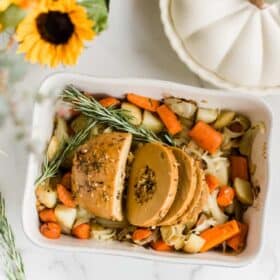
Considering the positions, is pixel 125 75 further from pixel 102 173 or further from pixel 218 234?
pixel 218 234

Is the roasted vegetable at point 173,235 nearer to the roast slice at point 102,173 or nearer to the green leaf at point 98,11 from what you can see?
the roast slice at point 102,173

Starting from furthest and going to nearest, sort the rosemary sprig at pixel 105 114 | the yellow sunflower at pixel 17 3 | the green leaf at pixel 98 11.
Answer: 1. the rosemary sprig at pixel 105 114
2. the green leaf at pixel 98 11
3. the yellow sunflower at pixel 17 3

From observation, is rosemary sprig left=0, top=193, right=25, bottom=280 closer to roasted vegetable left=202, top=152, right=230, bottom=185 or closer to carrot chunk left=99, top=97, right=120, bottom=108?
carrot chunk left=99, top=97, right=120, bottom=108

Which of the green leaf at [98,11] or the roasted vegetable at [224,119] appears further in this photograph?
the roasted vegetable at [224,119]

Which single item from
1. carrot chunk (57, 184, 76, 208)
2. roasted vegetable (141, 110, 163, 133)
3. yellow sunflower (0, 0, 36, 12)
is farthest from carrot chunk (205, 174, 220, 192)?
yellow sunflower (0, 0, 36, 12)

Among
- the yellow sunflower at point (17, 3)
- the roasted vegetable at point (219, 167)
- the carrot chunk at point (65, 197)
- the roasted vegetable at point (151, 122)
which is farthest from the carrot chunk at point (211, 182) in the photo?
the yellow sunflower at point (17, 3)

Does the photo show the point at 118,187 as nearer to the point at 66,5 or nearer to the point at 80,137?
the point at 80,137

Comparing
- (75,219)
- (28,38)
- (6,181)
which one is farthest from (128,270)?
(28,38)
